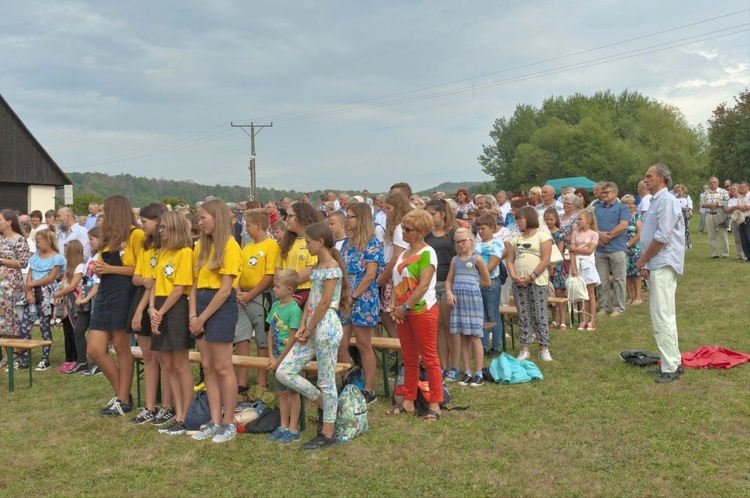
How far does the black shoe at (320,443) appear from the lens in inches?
199

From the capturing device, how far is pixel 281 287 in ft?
17.3

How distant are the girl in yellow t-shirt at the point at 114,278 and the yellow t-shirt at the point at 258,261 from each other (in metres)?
0.98

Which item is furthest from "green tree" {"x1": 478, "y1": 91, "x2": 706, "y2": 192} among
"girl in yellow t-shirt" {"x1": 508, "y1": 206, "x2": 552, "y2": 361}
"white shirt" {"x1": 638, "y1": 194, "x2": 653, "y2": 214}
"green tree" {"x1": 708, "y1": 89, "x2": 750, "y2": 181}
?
"girl in yellow t-shirt" {"x1": 508, "y1": 206, "x2": 552, "y2": 361}

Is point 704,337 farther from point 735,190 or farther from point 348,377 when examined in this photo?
point 735,190

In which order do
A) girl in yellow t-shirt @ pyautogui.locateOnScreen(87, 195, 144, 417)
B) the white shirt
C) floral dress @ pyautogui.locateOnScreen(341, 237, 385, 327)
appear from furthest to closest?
the white shirt < girl in yellow t-shirt @ pyautogui.locateOnScreen(87, 195, 144, 417) < floral dress @ pyautogui.locateOnScreen(341, 237, 385, 327)

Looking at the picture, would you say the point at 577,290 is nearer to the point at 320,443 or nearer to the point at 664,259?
the point at 664,259

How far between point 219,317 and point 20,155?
1347 inches

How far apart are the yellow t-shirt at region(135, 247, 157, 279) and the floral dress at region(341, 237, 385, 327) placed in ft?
5.69

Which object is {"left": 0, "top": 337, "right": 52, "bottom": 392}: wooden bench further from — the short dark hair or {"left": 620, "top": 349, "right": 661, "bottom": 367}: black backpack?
{"left": 620, "top": 349, "right": 661, "bottom": 367}: black backpack

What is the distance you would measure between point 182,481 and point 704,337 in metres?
6.62

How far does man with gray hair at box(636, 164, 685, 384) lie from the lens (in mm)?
6293

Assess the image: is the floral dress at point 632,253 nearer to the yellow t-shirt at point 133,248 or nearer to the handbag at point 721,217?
the handbag at point 721,217

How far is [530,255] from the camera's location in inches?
290

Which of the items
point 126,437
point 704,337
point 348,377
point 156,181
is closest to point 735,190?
point 704,337
